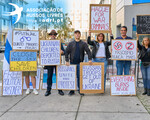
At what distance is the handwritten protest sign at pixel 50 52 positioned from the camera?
593cm

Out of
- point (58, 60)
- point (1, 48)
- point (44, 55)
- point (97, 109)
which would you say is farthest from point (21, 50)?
point (1, 48)

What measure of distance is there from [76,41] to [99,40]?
67cm

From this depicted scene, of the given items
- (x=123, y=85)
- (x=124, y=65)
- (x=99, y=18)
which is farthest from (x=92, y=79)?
(x=99, y=18)

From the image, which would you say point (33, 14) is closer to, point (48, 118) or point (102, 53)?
point (102, 53)

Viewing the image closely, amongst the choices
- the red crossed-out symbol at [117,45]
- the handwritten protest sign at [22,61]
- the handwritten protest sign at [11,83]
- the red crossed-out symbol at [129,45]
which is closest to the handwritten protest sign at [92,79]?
the red crossed-out symbol at [117,45]

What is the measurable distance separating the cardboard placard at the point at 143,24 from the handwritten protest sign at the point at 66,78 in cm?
231

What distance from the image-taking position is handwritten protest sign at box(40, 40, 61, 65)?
19.5ft

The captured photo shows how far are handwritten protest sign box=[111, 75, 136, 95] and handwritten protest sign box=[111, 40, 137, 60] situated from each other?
1.86ft

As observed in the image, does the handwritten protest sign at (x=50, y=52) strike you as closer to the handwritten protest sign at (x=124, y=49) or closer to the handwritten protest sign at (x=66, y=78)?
the handwritten protest sign at (x=66, y=78)

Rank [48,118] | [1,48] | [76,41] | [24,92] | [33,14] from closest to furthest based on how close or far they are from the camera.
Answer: [48,118] → [76,41] → [24,92] → [33,14] → [1,48]

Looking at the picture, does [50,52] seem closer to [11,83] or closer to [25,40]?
[25,40]

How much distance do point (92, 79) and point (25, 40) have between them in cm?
219

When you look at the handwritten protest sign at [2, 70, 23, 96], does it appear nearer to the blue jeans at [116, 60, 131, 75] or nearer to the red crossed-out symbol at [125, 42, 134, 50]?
the blue jeans at [116, 60, 131, 75]

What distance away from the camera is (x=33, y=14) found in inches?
838
